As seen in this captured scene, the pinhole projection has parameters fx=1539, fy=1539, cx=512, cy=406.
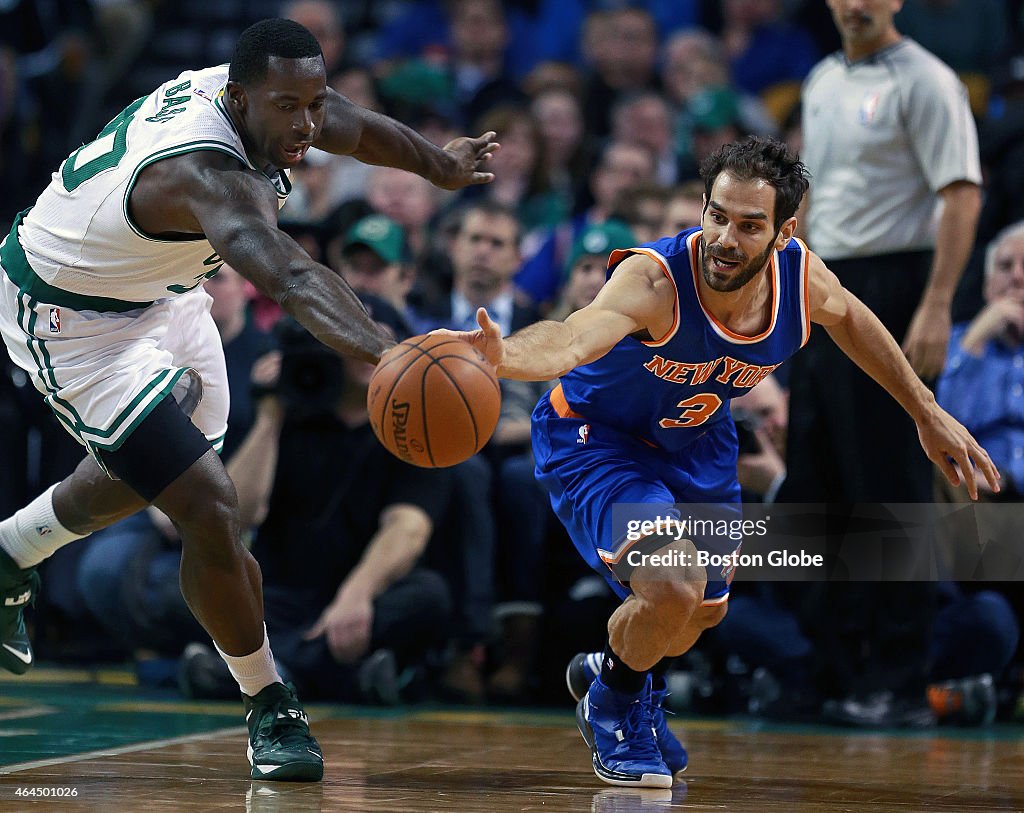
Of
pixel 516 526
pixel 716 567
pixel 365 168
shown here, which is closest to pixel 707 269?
pixel 716 567

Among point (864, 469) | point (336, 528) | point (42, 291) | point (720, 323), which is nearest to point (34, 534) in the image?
point (42, 291)

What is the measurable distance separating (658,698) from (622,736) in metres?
0.38

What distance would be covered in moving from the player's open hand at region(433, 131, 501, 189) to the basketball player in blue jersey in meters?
0.75

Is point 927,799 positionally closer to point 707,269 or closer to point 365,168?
point 707,269

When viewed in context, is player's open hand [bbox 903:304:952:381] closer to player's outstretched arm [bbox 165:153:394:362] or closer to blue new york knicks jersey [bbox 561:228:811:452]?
blue new york knicks jersey [bbox 561:228:811:452]

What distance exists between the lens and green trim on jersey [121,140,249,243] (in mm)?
4469

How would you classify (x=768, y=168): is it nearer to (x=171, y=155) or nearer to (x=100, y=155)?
(x=171, y=155)

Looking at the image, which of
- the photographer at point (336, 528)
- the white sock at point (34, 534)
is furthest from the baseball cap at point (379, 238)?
the white sock at point (34, 534)

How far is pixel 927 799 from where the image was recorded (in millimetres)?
4672

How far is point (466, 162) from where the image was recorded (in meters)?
5.68

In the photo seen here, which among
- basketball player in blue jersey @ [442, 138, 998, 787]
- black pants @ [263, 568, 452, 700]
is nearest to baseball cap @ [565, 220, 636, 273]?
black pants @ [263, 568, 452, 700]

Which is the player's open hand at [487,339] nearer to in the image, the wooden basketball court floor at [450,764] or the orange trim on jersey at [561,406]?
the wooden basketball court floor at [450,764]

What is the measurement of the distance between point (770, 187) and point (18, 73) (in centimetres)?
825

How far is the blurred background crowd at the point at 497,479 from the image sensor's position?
710 centimetres
